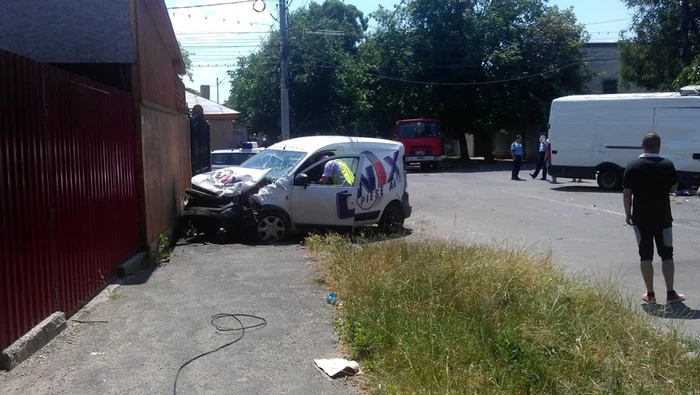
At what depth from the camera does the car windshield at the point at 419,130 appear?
37094mm

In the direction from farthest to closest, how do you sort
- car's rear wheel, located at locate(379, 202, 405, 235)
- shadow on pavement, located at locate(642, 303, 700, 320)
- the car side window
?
car's rear wheel, located at locate(379, 202, 405, 235), the car side window, shadow on pavement, located at locate(642, 303, 700, 320)

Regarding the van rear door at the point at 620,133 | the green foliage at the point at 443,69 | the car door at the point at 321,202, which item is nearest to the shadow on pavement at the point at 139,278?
the car door at the point at 321,202

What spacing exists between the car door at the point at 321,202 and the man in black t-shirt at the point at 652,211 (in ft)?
19.1

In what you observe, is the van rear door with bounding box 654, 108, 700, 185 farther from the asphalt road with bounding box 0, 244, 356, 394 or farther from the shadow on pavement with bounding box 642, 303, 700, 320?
the asphalt road with bounding box 0, 244, 356, 394

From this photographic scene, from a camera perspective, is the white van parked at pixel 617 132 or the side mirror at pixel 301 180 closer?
the side mirror at pixel 301 180

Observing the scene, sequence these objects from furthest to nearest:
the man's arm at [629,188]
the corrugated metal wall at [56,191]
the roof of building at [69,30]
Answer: the roof of building at [69,30] < the man's arm at [629,188] < the corrugated metal wall at [56,191]

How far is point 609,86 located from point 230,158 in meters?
35.0

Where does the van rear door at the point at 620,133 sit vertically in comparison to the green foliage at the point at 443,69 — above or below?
below

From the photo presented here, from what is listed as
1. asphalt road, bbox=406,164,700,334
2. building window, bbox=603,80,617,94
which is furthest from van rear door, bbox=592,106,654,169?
building window, bbox=603,80,617,94

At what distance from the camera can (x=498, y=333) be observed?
19.1 feet

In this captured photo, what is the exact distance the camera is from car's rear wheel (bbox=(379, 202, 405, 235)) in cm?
1356

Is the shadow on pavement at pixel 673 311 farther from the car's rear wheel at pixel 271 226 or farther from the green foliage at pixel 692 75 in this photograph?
the green foliage at pixel 692 75

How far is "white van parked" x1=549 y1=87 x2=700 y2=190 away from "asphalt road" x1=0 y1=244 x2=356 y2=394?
1538 cm

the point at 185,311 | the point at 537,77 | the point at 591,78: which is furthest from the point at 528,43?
the point at 185,311
